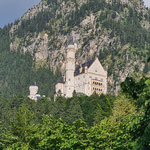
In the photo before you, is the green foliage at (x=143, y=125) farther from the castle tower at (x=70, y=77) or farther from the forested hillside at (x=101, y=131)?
the castle tower at (x=70, y=77)

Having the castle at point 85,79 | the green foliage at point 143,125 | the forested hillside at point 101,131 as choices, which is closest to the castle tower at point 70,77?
the castle at point 85,79

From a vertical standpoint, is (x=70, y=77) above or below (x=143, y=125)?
above

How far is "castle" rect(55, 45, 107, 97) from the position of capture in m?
129

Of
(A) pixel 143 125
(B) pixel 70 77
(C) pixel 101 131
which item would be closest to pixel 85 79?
(B) pixel 70 77

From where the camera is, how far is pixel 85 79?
129 m

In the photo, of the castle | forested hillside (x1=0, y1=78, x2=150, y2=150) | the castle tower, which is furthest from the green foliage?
the castle tower

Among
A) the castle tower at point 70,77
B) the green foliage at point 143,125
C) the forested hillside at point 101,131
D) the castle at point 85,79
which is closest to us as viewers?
the green foliage at point 143,125

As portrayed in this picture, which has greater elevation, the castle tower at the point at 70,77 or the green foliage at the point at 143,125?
the castle tower at the point at 70,77

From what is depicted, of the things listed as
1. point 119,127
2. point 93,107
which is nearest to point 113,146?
point 119,127

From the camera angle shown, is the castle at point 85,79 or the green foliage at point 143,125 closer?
the green foliage at point 143,125

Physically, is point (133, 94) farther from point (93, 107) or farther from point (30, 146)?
point (93, 107)

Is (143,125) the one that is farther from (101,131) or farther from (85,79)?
(85,79)

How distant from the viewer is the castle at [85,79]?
424 ft

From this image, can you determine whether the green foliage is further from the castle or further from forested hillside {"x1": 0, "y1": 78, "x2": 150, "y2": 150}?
the castle
